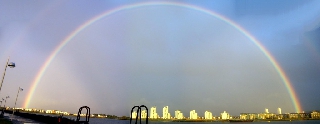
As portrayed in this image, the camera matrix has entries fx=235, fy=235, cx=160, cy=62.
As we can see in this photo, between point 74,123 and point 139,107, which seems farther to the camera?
point 74,123

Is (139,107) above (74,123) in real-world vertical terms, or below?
above

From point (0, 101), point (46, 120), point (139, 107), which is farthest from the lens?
point (0, 101)

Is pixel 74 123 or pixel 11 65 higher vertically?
pixel 11 65

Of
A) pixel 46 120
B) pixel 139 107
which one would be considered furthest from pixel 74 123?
pixel 46 120

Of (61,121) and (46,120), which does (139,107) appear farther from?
(46,120)

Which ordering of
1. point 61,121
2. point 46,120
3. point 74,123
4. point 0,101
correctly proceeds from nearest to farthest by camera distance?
point 74,123 < point 61,121 < point 46,120 < point 0,101

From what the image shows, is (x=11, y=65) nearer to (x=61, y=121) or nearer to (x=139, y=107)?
(x=61, y=121)

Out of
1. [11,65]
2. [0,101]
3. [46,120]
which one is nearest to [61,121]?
[11,65]

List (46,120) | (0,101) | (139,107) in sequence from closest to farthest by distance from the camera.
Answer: (139,107) → (46,120) → (0,101)

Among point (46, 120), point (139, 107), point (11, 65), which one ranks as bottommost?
point (46, 120)
